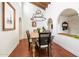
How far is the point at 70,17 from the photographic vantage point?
8758 millimetres

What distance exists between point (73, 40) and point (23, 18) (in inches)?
271

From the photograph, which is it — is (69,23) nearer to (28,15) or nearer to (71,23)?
(71,23)

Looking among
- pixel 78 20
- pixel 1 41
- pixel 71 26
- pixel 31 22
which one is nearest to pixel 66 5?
pixel 78 20

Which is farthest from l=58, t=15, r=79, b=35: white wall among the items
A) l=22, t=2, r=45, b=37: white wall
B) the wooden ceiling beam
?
l=22, t=2, r=45, b=37: white wall

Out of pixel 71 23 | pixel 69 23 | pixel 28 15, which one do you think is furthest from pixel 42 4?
pixel 71 23

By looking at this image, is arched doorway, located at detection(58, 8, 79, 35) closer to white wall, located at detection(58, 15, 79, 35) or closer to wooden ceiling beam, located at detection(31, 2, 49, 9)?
white wall, located at detection(58, 15, 79, 35)

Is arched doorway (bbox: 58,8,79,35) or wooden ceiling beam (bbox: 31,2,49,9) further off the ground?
wooden ceiling beam (bbox: 31,2,49,9)

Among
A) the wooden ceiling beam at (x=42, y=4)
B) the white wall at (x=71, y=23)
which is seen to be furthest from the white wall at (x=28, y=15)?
→ the white wall at (x=71, y=23)

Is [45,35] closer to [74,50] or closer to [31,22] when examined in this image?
[74,50]

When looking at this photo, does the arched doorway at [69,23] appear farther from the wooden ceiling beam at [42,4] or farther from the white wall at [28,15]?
the white wall at [28,15]

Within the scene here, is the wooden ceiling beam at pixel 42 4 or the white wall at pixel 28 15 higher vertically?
the wooden ceiling beam at pixel 42 4

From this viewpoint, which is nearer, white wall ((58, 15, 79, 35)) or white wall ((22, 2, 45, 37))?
white wall ((58, 15, 79, 35))

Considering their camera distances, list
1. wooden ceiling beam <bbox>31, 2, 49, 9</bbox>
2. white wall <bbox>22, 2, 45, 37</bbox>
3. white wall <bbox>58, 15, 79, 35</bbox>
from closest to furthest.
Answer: white wall <bbox>58, 15, 79, 35</bbox>, wooden ceiling beam <bbox>31, 2, 49, 9</bbox>, white wall <bbox>22, 2, 45, 37</bbox>

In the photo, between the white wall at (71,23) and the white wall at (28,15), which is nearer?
the white wall at (71,23)
